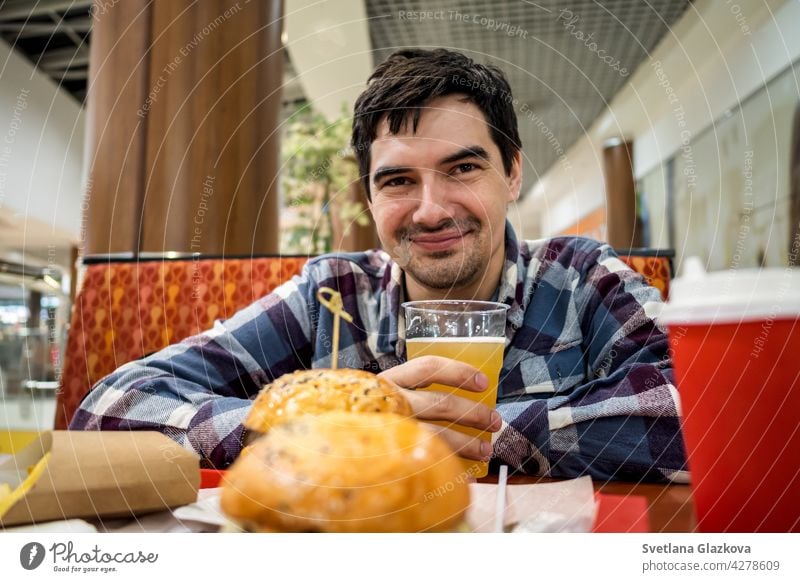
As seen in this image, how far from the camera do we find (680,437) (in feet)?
1.07

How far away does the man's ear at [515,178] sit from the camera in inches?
20.0

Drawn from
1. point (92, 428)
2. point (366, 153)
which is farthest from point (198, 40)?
point (92, 428)

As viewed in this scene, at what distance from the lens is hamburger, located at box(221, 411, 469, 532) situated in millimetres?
150

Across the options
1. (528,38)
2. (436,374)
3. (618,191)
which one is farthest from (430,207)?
(618,191)

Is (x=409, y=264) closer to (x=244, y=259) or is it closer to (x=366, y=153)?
(x=366, y=153)

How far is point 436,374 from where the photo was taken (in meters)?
0.23

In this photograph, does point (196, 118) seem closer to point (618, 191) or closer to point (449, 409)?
point (449, 409)

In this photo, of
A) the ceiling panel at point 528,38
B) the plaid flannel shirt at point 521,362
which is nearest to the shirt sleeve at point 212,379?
the plaid flannel shirt at point 521,362

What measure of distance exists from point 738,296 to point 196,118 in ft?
1.41

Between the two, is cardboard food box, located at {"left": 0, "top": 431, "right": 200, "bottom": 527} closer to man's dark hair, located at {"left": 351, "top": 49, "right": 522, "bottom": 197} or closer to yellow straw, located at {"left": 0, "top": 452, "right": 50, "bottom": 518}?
yellow straw, located at {"left": 0, "top": 452, "right": 50, "bottom": 518}

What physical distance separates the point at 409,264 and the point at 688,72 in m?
0.32

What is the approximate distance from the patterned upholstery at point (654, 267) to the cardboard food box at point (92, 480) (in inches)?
23.0

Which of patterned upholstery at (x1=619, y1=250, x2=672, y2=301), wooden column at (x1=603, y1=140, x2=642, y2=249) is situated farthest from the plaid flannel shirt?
Answer: wooden column at (x1=603, y1=140, x2=642, y2=249)

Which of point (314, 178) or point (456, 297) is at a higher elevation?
point (314, 178)
